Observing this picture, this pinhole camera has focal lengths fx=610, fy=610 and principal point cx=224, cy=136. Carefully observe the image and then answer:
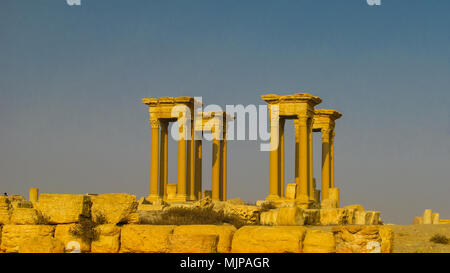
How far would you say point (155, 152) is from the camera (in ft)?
134

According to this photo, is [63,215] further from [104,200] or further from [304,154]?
[304,154]

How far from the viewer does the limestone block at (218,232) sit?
11.1 metres

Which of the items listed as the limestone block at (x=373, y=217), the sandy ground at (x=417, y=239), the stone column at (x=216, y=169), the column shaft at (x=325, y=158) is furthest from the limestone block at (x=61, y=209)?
the column shaft at (x=325, y=158)

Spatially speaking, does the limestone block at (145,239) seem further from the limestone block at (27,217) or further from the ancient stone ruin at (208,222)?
the limestone block at (27,217)

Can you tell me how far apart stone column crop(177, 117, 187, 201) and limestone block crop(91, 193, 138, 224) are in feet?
86.8

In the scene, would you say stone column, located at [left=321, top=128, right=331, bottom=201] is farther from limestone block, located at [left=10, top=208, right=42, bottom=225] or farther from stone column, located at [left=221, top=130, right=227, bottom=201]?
limestone block, located at [left=10, top=208, right=42, bottom=225]

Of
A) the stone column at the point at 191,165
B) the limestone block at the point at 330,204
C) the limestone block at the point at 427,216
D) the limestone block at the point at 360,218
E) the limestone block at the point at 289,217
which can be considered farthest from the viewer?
the stone column at the point at 191,165

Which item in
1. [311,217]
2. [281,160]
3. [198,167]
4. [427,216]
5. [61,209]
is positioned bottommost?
[427,216]

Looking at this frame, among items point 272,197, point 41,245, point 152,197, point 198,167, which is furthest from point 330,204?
point 41,245

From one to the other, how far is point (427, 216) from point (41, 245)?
23454 millimetres

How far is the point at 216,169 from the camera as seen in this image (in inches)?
1708

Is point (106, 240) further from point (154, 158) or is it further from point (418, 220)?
point (154, 158)

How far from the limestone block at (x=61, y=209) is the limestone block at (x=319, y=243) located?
15.8ft

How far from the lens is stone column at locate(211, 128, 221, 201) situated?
4288cm
